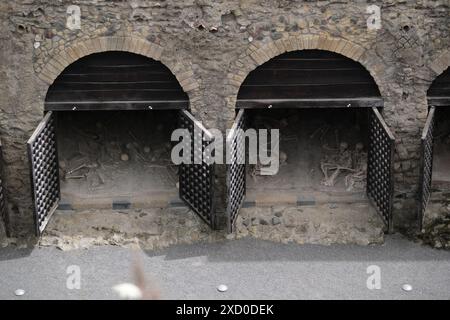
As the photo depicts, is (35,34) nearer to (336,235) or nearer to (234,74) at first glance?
(234,74)

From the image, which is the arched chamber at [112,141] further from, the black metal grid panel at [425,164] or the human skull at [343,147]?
the black metal grid panel at [425,164]

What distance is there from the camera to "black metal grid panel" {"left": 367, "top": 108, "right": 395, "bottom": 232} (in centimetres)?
844

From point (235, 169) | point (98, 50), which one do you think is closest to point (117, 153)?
point (98, 50)

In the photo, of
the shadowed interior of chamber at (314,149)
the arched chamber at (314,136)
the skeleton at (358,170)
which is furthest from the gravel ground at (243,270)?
the shadowed interior of chamber at (314,149)

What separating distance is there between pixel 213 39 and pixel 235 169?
1688 millimetres

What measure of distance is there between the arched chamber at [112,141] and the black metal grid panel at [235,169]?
0.31 m

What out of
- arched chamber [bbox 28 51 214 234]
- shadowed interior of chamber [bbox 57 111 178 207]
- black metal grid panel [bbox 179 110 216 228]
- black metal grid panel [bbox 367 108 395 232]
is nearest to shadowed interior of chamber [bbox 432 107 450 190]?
black metal grid panel [bbox 367 108 395 232]

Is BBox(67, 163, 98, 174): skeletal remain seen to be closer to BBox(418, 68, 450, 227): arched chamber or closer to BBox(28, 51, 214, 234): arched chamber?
BBox(28, 51, 214, 234): arched chamber

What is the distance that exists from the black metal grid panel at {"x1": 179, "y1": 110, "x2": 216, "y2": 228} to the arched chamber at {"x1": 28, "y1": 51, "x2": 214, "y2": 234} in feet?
0.05

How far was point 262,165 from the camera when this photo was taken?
978 cm

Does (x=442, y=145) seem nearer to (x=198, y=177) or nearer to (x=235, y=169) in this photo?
(x=235, y=169)

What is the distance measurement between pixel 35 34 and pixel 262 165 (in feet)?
12.0

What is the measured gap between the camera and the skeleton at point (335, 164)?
970 centimetres

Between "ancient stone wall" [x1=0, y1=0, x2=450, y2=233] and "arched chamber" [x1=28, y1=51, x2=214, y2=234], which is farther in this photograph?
"arched chamber" [x1=28, y1=51, x2=214, y2=234]
